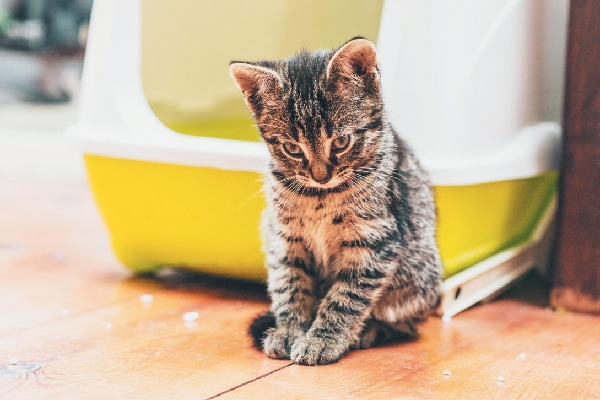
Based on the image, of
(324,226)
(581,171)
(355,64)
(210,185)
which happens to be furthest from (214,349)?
(581,171)

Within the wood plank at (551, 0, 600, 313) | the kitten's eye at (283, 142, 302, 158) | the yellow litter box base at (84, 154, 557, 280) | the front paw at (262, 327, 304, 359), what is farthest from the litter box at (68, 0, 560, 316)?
the front paw at (262, 327, 304, 359)

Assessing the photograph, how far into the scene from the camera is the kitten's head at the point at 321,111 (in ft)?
4.16

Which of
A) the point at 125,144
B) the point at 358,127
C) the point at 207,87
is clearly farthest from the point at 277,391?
the point at 207,87

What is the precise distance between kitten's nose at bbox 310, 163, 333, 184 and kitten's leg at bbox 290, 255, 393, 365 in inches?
6.2

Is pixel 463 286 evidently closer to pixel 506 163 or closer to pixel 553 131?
pixel 506 163

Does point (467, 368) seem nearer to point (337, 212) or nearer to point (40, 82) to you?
point (337, 212)

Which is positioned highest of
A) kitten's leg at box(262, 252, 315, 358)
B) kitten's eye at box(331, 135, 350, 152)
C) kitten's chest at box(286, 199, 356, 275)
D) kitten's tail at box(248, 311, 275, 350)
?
kitten's eye at box(331, 135, 350, 152)

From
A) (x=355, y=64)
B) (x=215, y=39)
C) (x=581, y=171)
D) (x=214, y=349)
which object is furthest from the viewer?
(x=215, y=39)

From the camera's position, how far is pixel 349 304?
52.6 inches

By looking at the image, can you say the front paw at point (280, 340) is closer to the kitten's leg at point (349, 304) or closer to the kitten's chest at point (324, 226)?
the kitten's leg at point (349, 304)

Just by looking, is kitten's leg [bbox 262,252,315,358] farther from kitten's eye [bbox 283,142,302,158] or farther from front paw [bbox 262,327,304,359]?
kitten's eye [bbox 283,142,302,158]

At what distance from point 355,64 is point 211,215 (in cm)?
57

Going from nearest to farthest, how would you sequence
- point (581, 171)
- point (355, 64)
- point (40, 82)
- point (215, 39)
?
point (355, 64)
point (581, 171)
point (215, 39)
point (40, 82)

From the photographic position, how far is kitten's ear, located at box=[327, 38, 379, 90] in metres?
1.22
